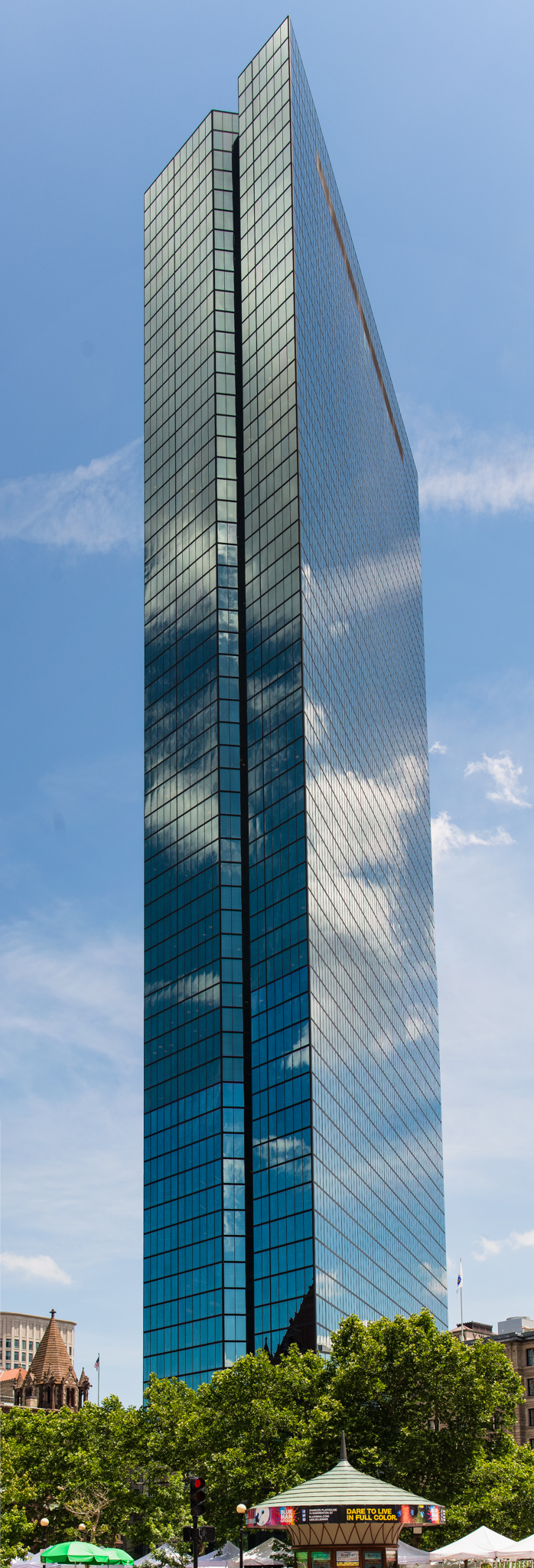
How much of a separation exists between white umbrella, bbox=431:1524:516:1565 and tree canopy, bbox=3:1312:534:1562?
713 centimetres

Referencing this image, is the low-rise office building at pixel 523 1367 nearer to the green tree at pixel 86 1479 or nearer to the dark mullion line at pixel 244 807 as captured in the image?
the dark mullion line at pixel 244 807

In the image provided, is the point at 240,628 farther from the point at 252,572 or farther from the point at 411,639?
the point at 411,639

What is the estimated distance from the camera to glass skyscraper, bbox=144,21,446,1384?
4385 inches

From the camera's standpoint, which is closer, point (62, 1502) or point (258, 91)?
point (62, 1502)

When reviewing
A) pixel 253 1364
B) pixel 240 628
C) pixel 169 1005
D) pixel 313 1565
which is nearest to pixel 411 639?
pixel 240 628

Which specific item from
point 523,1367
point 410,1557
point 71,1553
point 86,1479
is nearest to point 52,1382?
point 523,1367

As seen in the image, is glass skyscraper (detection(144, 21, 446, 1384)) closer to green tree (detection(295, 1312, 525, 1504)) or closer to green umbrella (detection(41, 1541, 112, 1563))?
green tree (detection(295, 1312, 525, 1504))

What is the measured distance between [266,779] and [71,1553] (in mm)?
73517

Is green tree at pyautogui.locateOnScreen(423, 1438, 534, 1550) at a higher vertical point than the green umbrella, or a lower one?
higher

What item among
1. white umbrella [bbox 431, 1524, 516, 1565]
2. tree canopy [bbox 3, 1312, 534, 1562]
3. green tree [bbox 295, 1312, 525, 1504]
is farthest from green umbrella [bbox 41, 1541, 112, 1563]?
white umbrella [bbox 431, 1524, 516, 1565]

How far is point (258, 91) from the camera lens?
136m

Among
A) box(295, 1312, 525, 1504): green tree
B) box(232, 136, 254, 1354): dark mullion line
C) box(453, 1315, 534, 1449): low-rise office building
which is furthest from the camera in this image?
box(453, 1315, 534, 1449): low-rise office building

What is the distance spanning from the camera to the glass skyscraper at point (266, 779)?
111m

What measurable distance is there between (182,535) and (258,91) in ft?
139
